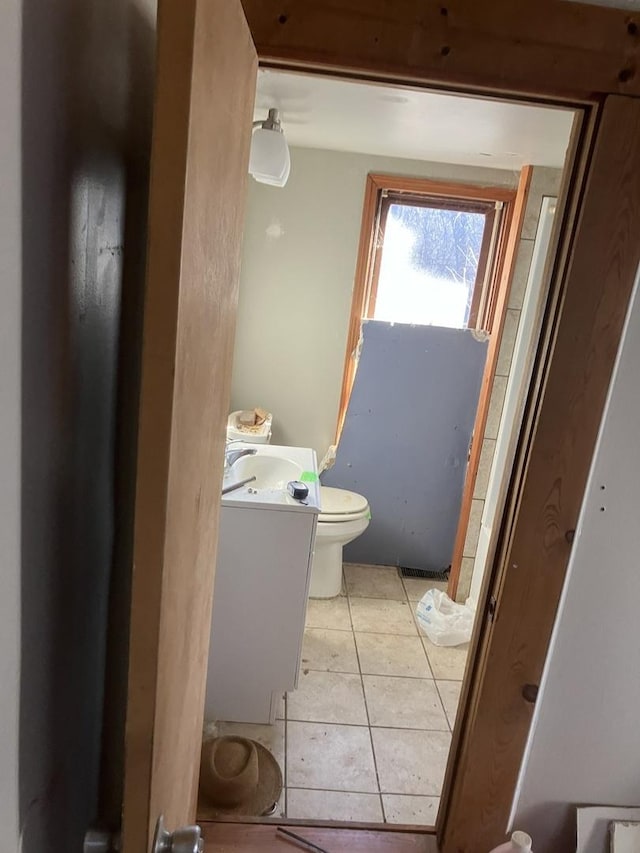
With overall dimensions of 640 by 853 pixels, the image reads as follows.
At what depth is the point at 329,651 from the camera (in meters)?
2.52

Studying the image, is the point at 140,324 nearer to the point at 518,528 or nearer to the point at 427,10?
the point at 427,10

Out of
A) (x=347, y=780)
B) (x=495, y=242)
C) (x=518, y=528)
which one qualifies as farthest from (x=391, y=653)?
(x=495, y=242)

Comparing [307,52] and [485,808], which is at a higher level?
[307,52]

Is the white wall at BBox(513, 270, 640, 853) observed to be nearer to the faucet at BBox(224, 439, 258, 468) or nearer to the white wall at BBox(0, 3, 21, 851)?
the white wall at BBox(0, 3, 21, 851)

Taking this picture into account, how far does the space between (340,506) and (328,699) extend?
0.82 meters

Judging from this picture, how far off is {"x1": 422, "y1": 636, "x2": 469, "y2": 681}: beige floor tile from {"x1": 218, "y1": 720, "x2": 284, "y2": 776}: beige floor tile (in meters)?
0.71

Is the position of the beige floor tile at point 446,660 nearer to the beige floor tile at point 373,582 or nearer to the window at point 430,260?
the beige floor tile at point 373,582

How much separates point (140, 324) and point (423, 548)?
8.34ft

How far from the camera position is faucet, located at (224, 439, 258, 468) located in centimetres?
216

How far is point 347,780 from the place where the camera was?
74.5 inches

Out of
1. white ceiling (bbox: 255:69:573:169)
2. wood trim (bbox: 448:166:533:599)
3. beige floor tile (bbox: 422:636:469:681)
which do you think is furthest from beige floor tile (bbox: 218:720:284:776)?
white ceiling (bbox: 255:69:573:169)

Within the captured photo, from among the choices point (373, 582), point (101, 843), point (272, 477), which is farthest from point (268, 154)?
point (373, 582)

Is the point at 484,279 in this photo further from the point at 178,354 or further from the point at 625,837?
the point at 178,354

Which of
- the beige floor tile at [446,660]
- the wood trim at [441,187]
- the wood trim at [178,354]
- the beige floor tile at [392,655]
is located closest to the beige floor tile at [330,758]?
the beige floor tile at [392,655]
